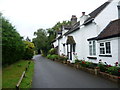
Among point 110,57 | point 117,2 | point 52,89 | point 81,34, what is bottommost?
point 52,89

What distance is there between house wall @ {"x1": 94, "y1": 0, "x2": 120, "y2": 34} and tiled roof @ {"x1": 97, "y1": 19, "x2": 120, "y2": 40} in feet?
1.57

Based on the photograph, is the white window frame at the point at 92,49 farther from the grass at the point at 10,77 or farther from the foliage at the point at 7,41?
the foliage at the point at 7,41

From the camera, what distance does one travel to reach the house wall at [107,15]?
13.8 m

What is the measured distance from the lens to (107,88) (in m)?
7.11

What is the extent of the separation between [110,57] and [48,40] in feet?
132

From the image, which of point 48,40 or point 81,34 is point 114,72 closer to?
point 81,34

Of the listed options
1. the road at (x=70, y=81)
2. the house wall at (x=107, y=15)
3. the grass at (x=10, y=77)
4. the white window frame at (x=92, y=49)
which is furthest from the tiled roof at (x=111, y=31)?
the grass at (x=10, y=77)

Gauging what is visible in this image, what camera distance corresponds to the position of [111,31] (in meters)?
12.1

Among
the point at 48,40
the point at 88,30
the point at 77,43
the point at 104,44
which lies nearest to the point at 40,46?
the point at 48,40

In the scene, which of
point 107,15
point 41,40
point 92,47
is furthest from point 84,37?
point 41,40

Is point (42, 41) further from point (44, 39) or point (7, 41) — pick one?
point (7, 41)

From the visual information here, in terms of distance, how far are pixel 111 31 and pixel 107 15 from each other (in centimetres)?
284

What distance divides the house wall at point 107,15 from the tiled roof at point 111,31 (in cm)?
48

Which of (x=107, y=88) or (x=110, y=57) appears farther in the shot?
(x=110, y=57)
